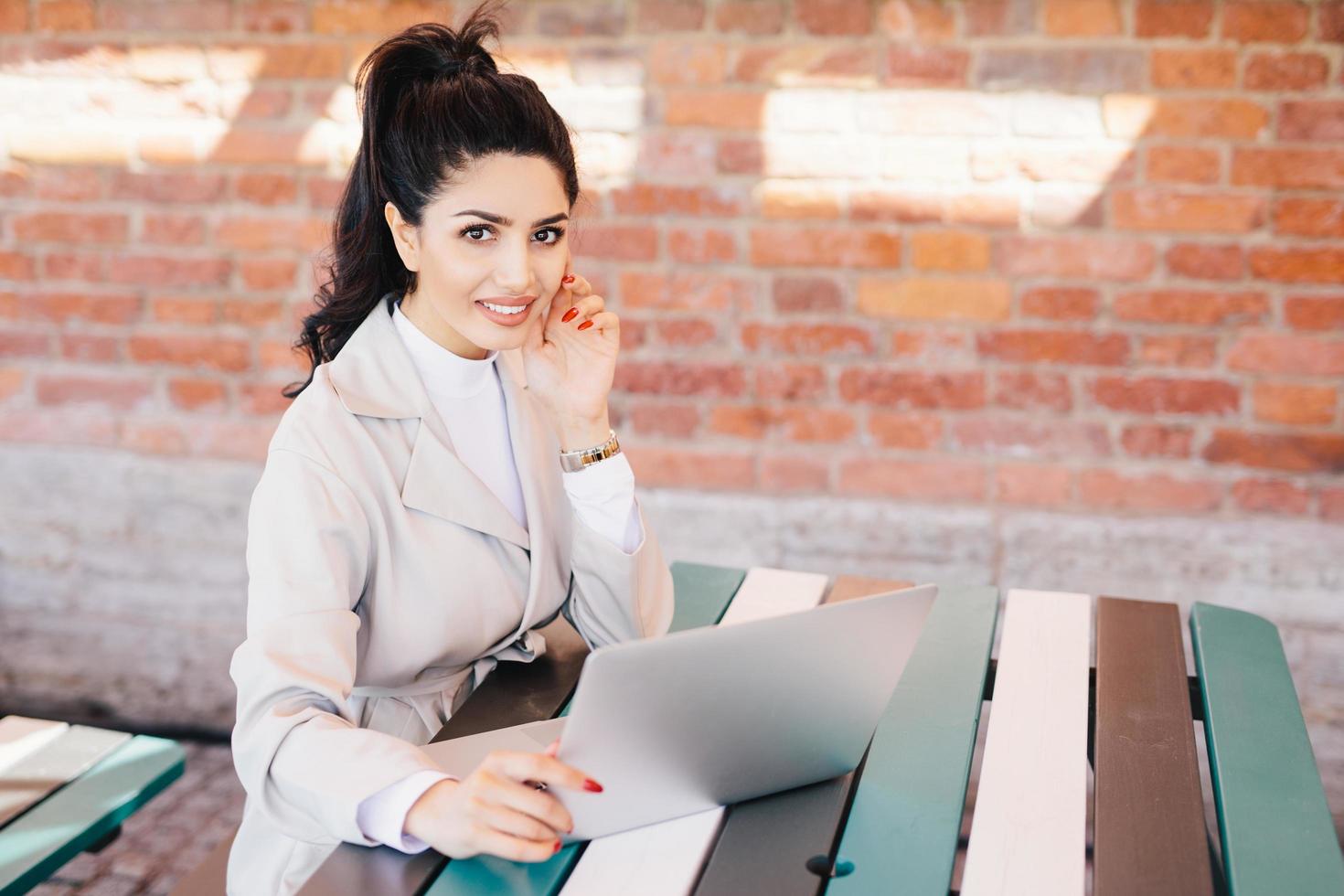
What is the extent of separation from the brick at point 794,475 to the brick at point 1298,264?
980mm

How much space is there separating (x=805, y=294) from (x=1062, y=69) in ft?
2.25

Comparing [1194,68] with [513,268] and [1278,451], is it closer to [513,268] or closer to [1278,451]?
[1278,451]

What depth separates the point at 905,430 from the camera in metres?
2.72

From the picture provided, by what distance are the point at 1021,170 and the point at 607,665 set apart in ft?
6.10

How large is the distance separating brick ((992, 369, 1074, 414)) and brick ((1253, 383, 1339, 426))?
1.25ft

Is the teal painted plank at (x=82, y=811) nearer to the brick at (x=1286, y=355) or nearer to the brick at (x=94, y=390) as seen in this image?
the brick at (x=94, y=390)

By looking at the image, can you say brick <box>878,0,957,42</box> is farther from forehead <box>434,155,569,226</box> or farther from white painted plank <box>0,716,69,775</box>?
white painted plank <box>0,716,69,775</box>

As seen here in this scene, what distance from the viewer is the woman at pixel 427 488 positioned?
49.8 inches

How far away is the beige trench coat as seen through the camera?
4.16 ft

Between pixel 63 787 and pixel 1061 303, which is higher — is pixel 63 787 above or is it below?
below

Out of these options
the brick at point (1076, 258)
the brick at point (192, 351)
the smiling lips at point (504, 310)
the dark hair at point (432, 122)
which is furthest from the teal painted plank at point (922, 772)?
the brick at point (192, 351)

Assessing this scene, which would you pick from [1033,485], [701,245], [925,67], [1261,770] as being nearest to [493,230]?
[1261,770]

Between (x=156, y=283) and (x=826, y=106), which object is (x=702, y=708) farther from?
(x=156, y=283)

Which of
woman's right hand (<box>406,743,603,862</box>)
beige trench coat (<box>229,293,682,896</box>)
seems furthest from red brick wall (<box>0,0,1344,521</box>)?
woman's right hand (<box>406,743,603,862</box>)
